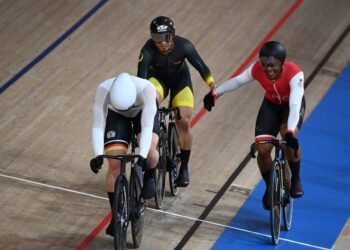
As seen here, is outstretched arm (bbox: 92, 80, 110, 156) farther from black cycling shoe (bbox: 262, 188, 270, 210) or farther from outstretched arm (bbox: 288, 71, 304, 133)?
black cycling shoe (bbox: 262, 188, 270, 210)

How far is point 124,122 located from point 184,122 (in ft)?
3.23

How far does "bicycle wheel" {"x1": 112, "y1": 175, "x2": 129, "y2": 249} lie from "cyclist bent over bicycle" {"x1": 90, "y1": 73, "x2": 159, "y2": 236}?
0.19 m

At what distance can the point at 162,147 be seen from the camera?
8.22 meters

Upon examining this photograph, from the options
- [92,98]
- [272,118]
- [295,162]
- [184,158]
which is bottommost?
[184,158]

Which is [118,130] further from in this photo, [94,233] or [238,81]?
[238,81]

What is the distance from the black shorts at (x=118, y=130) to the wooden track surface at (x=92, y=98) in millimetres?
876

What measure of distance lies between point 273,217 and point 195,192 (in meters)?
1.21

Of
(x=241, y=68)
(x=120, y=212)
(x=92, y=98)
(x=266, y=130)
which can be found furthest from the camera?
(x=241, y=68)

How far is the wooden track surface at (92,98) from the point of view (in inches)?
318

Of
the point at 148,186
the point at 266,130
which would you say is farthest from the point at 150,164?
the point at 266,130

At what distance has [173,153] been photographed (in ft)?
28.1

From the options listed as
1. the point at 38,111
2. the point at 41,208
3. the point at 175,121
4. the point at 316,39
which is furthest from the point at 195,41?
the point at 41,208

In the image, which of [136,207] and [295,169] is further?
[295,169]

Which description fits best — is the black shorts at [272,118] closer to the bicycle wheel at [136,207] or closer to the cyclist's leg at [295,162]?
the cyclist's leg at [295,162]
